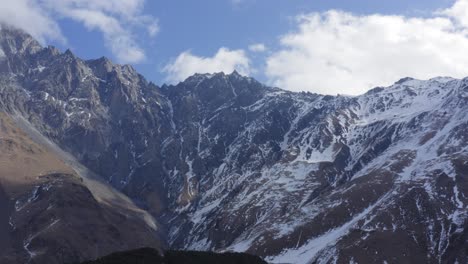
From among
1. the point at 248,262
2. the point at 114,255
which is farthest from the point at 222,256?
the point at 114,255

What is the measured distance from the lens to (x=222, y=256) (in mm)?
158500

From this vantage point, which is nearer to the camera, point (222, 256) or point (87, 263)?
point (87, 263)

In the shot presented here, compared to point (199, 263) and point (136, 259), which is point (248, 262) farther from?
point (136, 259)

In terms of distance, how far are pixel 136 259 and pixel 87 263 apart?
31.0ft

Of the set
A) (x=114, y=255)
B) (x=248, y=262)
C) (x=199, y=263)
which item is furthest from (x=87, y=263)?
(x=248, y=262)

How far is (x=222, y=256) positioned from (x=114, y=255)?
87.0ft

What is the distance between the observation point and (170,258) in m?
150

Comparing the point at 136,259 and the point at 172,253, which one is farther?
the point at 172,253

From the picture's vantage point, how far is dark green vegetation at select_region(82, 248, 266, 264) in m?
137

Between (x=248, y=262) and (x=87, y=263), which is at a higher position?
(x=87, y=263)

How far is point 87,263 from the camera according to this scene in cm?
13638

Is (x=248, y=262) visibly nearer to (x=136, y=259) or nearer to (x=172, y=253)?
(x=172, y=253)

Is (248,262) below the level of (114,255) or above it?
below

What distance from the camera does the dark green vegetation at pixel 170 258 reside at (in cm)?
13700
